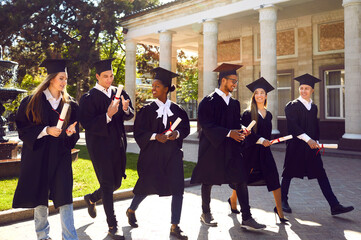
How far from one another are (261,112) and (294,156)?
1.03m

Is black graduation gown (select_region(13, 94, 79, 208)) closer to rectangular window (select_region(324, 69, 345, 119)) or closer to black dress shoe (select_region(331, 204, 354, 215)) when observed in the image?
black dress shoe (select_region(331, 204, 354, 215))

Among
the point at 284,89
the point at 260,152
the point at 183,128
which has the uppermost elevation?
the point at 284,89

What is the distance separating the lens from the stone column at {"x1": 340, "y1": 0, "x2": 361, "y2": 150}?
1334cm

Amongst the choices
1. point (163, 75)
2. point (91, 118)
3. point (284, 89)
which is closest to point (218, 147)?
point (163, 75)

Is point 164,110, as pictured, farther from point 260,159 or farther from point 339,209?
point 339,209

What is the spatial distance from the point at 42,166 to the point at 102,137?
89 cm

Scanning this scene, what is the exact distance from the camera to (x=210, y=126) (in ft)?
16.1

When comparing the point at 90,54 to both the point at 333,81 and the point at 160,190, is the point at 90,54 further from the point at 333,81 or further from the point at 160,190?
the point at 160,190

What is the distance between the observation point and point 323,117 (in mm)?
19125

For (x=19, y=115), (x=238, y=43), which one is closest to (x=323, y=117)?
(x=238, y=43)

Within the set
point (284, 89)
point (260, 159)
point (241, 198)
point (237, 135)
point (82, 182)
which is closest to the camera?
point (237, 135)

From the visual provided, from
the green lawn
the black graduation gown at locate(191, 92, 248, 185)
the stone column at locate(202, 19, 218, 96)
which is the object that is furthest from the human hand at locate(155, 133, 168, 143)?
the stone column at locate(202, 19, 218, 96)

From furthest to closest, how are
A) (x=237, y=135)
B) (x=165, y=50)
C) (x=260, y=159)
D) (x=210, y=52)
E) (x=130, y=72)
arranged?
(x=130, y=72), (x=165, y=50), (x=210, y=52), (x=260, y=159), (x=237, y=135)

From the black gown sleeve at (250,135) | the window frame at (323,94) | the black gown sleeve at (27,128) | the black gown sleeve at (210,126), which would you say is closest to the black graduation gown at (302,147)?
the black gown sleeve at (250,135)
